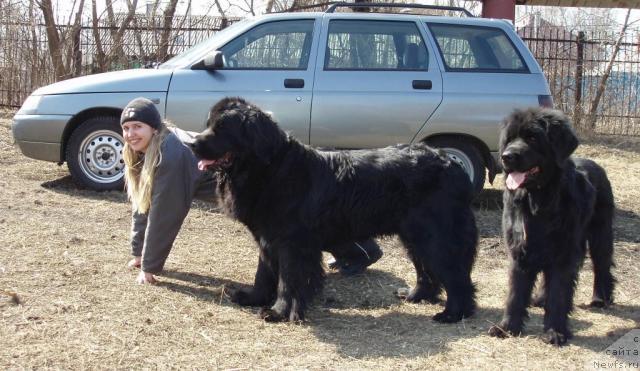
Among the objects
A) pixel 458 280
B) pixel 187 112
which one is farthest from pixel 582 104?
pixel 458 280

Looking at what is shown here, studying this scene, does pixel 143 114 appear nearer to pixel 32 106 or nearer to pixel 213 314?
pixel 213 314

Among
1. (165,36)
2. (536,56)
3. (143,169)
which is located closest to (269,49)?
(143,169)

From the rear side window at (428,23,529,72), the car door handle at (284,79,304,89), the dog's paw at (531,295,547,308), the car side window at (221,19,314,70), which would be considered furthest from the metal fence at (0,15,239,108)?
the dog's paw at (531,295,547,308)

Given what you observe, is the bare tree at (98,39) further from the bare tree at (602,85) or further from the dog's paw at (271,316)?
the dog's paw at (271,316)

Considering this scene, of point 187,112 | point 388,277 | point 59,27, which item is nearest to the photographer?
point 388,277

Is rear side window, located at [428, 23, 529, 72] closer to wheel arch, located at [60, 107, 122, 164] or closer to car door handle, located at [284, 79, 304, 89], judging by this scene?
car door handle, located at [284, 79, 304, 89]

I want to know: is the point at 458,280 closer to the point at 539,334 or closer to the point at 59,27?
the point at 539,334

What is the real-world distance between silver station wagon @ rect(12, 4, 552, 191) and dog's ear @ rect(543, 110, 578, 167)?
347cm

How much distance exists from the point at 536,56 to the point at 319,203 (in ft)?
38.8

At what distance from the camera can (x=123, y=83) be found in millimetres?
7449

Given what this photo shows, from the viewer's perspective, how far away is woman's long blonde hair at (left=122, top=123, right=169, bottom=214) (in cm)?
489

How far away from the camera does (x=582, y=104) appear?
49.1ft

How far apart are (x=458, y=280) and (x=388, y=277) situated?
111 centimetres

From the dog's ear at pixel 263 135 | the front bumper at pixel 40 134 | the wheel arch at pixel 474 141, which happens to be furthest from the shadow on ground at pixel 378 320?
the front bumper at pixel 40 134
